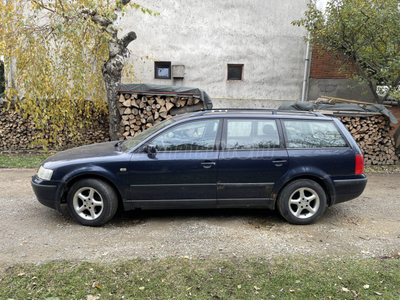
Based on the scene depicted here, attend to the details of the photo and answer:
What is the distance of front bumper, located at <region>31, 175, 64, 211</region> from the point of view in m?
4.36

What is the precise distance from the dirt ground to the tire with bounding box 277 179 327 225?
0.14 metres

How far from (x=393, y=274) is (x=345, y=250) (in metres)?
0.63

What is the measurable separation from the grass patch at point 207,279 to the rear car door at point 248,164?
1.17m

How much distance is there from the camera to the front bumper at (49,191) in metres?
4.36

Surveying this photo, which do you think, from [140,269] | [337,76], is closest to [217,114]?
[140,269]

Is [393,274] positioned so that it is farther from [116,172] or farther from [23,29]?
[23,29]

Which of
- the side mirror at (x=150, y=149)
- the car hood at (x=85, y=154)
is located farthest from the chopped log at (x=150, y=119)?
the side mirror at (x=150, y=149)

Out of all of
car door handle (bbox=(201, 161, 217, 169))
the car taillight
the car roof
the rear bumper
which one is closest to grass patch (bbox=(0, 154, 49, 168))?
the car roof

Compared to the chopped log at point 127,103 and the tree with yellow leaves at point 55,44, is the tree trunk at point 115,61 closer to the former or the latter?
the tree with yellow leaves at point 55,44

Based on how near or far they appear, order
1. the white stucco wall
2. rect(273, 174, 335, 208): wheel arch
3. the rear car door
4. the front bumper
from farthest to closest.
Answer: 1. the white stucco wall
2. rect(273, 174, 335, 208): wheel arch
3. the rear car door
4. the front bumper

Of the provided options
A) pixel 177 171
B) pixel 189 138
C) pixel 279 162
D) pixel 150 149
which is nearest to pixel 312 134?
pixel 279 162

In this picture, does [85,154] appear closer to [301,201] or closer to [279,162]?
[279,162]

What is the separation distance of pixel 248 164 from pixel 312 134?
1.13 m

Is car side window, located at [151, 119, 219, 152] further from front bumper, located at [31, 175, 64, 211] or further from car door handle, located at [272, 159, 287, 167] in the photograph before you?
front bumper, located at [31, 175, 64, 211]
